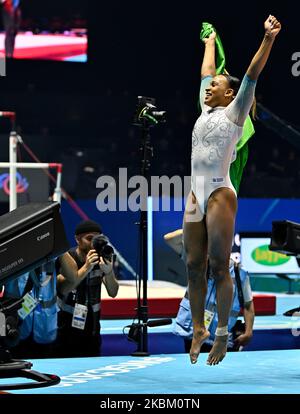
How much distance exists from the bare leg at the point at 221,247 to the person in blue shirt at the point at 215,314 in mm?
1129

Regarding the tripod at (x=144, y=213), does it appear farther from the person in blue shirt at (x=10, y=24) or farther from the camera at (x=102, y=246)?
the person in blue shirt at (x=10, y=24)

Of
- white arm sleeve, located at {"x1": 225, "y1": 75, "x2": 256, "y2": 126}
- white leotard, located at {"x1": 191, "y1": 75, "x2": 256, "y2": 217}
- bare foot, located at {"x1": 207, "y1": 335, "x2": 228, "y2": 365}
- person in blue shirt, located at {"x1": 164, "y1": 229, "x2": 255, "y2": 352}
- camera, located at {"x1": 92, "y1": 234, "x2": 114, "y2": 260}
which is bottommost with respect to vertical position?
person in blue shirt, located at {"x1": 164, "y1": 229, "x2": 255, "y2": 352}

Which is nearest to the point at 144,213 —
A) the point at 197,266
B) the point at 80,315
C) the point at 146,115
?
the point at 146,115

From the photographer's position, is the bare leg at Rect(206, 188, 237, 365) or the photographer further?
the photographer

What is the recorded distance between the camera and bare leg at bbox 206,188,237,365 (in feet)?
15.6

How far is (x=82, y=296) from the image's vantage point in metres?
6.07

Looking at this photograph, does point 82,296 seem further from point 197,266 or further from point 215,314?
point 197,266

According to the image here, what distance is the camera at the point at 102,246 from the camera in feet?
19.4

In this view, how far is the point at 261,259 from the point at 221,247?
20.5ft

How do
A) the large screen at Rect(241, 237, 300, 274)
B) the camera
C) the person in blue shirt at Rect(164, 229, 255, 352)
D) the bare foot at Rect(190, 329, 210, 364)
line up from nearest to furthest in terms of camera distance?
the bare foot at Rect(190, 329, 210, 364) → the camera → the person in blue shirt at Rect(164, 229, 255, 352) → the large screen at Rect(241, 237, 300, 274)

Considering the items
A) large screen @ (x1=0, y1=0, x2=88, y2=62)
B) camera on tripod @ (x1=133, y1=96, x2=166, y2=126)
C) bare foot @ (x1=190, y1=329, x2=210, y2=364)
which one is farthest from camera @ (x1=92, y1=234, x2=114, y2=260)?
large screen @ (x1=0, y1=0, x2=88, y2=62)

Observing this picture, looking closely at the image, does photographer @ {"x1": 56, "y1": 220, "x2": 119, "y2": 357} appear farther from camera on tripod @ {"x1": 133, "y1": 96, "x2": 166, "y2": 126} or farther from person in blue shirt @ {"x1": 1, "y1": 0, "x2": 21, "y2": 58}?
person in blue shirt @ {"x1": 1, "y1": 0, "x2": 21, "y2": 58}

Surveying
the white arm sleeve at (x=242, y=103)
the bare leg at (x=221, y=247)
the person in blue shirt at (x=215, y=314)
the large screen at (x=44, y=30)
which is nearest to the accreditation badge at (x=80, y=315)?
the person in blue shirt at (x=215, y=314)
